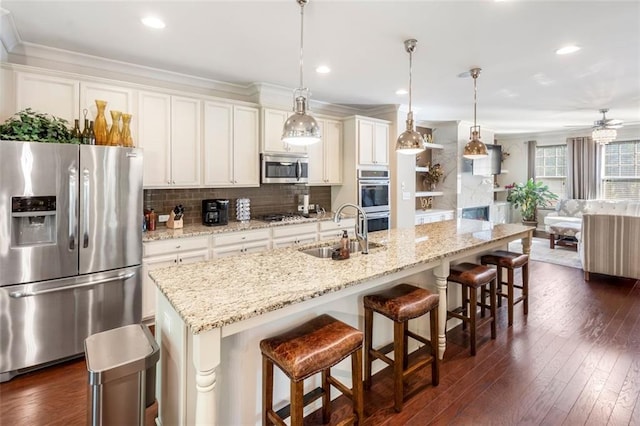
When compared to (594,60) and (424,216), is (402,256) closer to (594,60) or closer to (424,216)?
(594,60)

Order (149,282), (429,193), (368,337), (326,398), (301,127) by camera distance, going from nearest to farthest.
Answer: (326,398) → (301,127) → (368,337) → (149,282) → (429,193)

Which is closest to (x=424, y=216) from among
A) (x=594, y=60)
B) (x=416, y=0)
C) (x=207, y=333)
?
(x=594, y=60)

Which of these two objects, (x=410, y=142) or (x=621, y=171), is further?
(x=621, y=171)

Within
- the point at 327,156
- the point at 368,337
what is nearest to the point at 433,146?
the point at 327,156

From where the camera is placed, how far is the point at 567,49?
10.2 feet

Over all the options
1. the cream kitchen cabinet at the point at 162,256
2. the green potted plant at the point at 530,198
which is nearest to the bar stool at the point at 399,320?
the cream kitchen cabinet at the point at 162,256

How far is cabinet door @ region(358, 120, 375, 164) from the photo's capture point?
198 inches

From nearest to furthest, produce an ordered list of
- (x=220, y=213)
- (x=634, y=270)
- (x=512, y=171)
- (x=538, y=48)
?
1. (x=538, y=48)
2. (x=220, y=213)
3. (x=634, y=270)
4. (x=512, y=171)

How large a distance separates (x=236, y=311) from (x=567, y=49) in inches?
144

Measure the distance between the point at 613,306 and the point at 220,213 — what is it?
470cm

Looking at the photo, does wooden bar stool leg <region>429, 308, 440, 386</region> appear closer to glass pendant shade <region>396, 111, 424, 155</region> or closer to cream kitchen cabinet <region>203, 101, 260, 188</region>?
glass pendant shade <region>396, 111, 424, 155</region>

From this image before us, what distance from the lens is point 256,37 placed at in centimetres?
287

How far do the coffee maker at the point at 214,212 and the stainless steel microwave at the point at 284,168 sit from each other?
66 cm

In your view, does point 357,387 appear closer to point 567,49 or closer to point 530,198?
point 567,49
